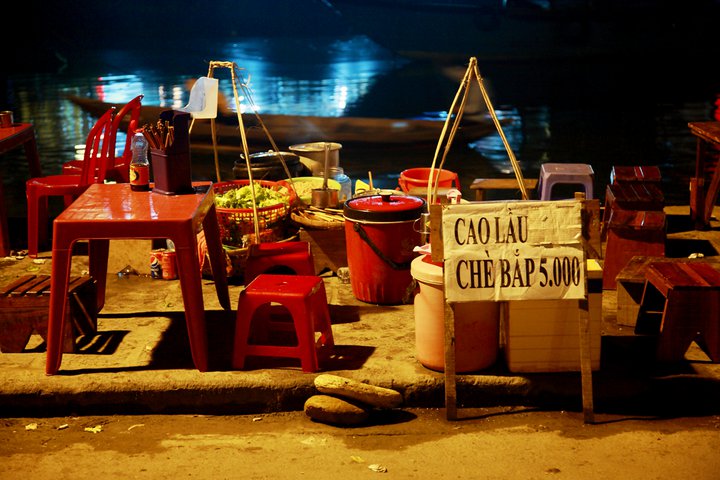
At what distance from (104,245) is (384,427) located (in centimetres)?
245

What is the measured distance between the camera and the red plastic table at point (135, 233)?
4629 millimetres

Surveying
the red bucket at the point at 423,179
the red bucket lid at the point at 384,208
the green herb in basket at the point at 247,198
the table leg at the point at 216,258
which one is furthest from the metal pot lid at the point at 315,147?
the table leg at the point at 216,258

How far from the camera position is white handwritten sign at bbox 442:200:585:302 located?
4.43 meters

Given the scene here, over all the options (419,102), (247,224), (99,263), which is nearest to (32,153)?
(247,224)

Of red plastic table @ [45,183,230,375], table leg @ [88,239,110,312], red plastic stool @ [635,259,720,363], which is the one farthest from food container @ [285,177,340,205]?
red plastic stool @ [635,259,720,363]

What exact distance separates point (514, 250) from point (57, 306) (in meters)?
2.53

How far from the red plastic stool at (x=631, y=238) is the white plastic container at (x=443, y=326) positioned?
1.75 m

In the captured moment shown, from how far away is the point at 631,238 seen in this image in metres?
6.21

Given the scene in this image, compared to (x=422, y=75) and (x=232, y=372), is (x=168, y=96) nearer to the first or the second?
(x=422, y=75)

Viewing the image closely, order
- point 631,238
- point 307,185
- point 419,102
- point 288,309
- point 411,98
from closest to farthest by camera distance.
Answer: point 288,309 → point 631,238 → point 307,185 → point 419,102 → point 411,98

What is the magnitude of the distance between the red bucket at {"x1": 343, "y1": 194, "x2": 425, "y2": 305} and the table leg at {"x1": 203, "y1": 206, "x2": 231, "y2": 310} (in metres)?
0.91

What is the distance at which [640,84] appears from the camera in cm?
2616

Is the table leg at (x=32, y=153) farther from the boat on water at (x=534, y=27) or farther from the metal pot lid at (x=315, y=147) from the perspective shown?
the boat on water at (x=534, y=27)

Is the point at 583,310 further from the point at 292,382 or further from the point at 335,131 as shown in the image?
the point at 335,131
